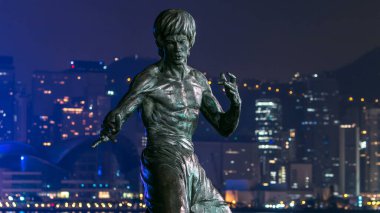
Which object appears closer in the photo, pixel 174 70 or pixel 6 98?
pixel 174 70

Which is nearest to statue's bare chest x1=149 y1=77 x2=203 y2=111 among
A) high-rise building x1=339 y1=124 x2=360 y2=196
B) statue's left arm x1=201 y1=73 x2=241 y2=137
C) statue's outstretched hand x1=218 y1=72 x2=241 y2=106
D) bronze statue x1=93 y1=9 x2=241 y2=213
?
bronze statue x1=93 y1=9 x2=241 y2=213

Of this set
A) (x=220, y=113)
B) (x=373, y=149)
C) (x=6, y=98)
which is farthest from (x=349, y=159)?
(x=220, y=113)

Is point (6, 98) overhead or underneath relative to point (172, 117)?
overhead

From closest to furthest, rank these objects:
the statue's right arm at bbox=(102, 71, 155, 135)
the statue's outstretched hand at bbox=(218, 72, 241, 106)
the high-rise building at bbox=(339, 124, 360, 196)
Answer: the statue's right arm at bbox=(102, 71, 155, 135) → the statue's outstretched hand at bbox=(218, 72, 241, 106) → the high-rise building at bbox=(339, 124, 360, 196)

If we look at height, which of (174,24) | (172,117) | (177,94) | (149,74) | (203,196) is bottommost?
(203,196)

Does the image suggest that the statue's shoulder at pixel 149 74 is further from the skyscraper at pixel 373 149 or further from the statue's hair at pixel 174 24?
the skyscraper at pixel 373 149

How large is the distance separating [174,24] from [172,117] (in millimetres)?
519

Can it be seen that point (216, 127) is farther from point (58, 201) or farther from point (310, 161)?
point (310, 161)

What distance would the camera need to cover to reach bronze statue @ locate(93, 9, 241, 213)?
834 centimetres

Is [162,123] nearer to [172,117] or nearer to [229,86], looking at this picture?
[172,117]

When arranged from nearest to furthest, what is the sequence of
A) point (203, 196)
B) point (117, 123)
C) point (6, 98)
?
point (117, 123)
point (203, 196)
point (6, 98)

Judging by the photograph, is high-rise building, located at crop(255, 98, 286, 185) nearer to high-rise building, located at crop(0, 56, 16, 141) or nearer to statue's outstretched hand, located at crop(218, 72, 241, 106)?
high-rise building, located at crop(0, 56, 16, 141)

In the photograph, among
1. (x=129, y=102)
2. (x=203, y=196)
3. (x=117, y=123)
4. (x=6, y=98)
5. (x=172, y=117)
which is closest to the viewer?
(x=117, y=123)

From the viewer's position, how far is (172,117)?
852 cm
